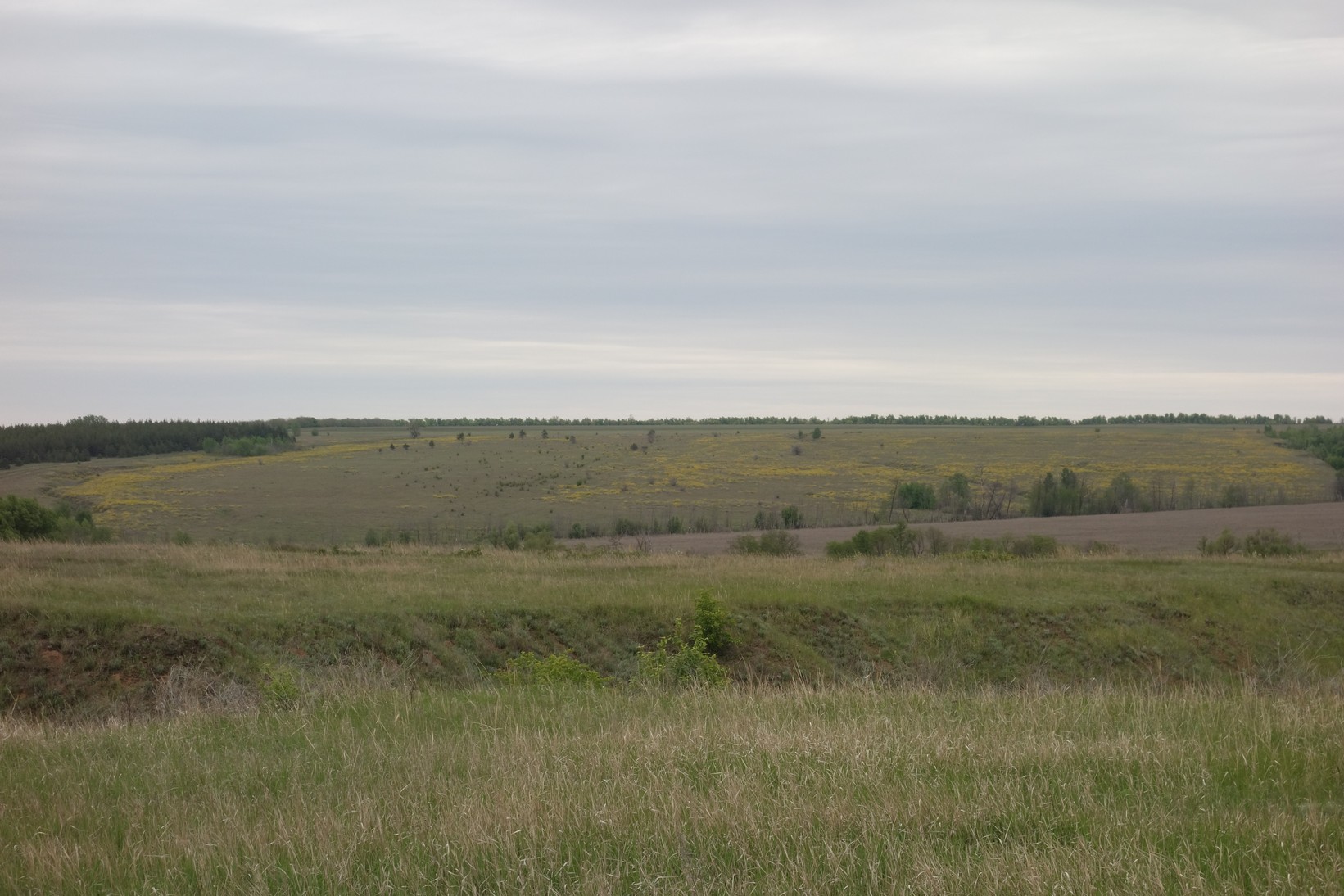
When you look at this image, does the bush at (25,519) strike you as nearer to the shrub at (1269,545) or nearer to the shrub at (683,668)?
the shrub at (683,668)

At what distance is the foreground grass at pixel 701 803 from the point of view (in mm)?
4379

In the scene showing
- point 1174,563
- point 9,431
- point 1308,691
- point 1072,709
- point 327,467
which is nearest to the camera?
point 1072,709

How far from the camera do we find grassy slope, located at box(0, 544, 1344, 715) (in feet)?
60.6

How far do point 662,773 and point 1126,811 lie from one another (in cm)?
236

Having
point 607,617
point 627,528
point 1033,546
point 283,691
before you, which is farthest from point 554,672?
point 627,528

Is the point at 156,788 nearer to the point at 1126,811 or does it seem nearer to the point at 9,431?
the point at 1126,811

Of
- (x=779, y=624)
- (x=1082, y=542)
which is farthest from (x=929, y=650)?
(x=1082, y=542)

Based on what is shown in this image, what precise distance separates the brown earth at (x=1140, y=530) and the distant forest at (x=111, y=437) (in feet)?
159

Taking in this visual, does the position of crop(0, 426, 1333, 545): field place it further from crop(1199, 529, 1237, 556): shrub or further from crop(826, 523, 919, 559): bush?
crop(1199, 529, 1237, 556): shrub

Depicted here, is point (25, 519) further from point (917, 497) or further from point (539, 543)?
point (917, 497)

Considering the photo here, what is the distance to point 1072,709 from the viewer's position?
309 inches

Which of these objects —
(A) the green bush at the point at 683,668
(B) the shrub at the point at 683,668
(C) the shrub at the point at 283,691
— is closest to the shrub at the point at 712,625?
(A) the green bush at the point at 683,668

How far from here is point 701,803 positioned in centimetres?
509

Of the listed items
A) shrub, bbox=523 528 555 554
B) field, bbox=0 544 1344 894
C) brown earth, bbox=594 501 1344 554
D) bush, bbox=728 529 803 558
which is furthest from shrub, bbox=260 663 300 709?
bush, bbox=728 529 803 558
